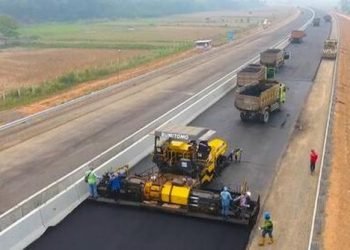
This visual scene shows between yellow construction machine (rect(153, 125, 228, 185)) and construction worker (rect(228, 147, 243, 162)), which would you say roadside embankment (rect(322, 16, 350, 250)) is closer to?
construction worker (rect(228, 147, 243, 162))

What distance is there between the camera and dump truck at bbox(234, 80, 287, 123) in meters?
30.8

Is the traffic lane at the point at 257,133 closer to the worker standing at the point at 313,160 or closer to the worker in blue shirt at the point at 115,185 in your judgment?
the worker standing at the point at 313,160

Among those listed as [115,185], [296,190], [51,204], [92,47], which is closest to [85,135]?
[115,185]

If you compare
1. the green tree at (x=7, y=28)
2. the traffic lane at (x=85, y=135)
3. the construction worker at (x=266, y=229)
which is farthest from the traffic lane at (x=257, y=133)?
the green tree at (x=7, y=28)

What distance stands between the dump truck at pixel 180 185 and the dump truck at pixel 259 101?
1024 cm

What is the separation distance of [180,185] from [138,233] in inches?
114

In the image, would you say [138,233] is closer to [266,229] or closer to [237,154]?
[266,229]

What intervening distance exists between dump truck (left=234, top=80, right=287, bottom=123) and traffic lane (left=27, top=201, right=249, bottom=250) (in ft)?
45.8

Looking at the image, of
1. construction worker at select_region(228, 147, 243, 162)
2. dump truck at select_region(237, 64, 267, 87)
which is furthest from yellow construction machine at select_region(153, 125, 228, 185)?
dump truck at select_region(237, 64, 267, 87)

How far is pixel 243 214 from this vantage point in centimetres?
1777

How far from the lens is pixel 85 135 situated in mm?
29469

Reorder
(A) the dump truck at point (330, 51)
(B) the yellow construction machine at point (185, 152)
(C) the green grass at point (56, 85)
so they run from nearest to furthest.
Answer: (B) the yellow construction machine at point (185, 152) < (C) the green grass at point (56, 85) < (A) the dump truck at point (330, 51)

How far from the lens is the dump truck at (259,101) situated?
3078 centimetres

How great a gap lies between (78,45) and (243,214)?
72791 millimetres
